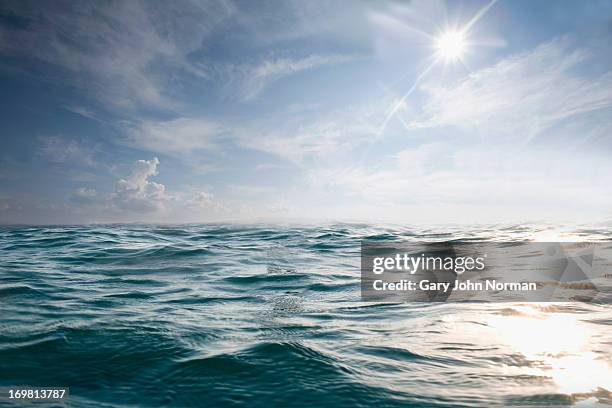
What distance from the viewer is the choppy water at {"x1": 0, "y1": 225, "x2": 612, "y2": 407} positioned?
4066 millimetres

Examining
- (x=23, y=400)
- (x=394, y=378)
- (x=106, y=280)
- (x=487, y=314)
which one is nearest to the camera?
(x=23, y=400)

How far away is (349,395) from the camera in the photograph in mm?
4016

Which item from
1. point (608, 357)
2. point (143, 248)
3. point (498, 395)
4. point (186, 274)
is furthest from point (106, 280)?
point (608, 357)

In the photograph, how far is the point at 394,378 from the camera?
446 centimetres

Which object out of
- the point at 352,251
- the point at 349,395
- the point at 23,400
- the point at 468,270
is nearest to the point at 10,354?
the point at 23,400

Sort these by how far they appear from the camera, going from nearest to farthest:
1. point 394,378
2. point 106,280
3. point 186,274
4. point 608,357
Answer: point 394,378
point 608,357
point 106,280
point 186,274

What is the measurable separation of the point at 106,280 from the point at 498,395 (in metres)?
10.3

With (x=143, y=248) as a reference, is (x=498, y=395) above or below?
below

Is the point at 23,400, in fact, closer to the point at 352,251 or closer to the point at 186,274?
the point at 186,274

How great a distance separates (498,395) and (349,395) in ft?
4.88

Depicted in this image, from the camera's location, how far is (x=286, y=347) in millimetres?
5332

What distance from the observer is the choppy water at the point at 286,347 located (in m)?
4.07

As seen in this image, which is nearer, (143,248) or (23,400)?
(23,400)

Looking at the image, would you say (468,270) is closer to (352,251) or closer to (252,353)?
(352,251)
